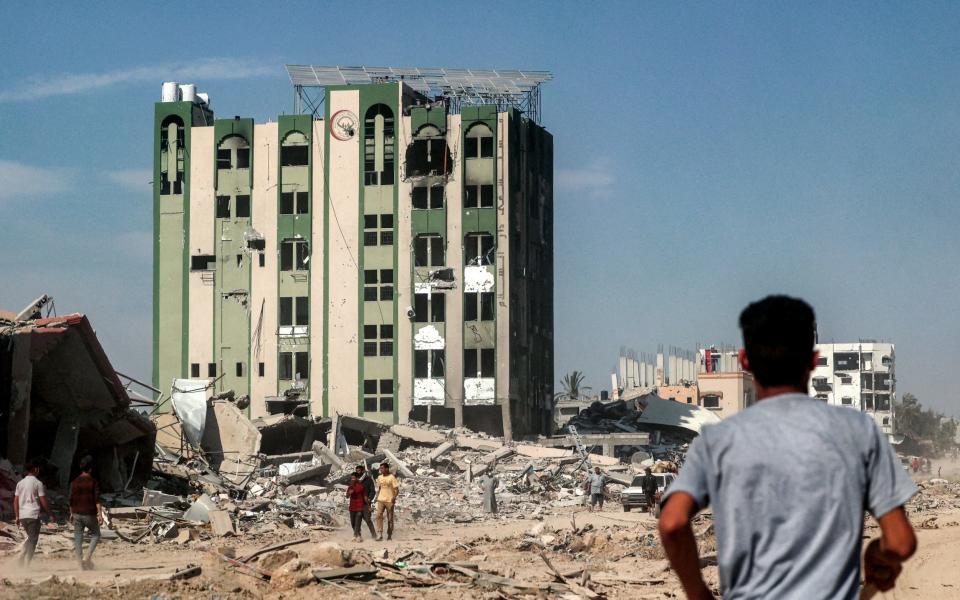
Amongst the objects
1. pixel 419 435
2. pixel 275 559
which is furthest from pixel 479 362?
pixel 275 559

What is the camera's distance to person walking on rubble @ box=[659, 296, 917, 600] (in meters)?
3.74

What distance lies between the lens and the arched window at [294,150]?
7025 cm

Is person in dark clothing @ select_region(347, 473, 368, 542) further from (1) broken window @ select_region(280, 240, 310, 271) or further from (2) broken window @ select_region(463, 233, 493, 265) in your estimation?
(1) broken window @ select_region(280, 240, 310, 271)

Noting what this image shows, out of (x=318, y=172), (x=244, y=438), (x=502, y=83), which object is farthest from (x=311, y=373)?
(x=244, y=438)

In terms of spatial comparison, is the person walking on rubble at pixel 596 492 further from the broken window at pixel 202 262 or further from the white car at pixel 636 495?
the broken window at pixel 202 262

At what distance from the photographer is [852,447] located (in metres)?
3.79

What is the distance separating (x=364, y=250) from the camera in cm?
6906

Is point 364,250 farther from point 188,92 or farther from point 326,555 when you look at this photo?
point 326,555

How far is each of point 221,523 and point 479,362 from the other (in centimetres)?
4262

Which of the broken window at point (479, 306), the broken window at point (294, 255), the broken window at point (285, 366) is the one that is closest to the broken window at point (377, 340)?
the broken window at point (285, 366)

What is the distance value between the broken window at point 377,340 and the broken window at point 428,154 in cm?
805

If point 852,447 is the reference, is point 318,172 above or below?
above

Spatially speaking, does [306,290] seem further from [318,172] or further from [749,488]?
[749,488]

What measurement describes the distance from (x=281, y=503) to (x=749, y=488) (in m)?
27.2
